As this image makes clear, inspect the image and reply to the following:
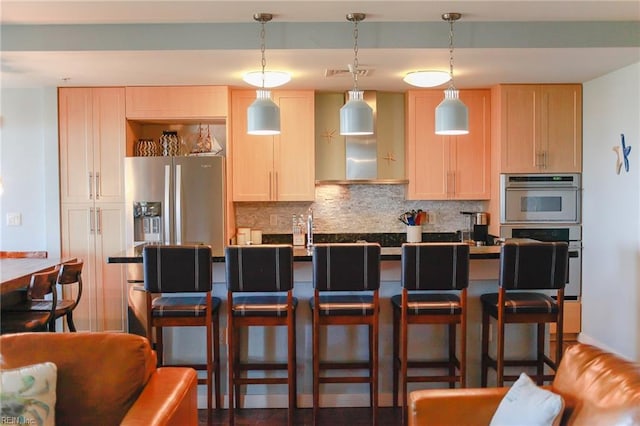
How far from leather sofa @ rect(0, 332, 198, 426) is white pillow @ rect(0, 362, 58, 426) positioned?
61mm

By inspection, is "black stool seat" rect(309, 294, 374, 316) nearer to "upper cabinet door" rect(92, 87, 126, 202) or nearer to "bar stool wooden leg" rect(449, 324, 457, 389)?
"bar stool wooden leg" rect(449, 324, 457, 389)

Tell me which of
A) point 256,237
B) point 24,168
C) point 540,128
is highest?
point 540,128

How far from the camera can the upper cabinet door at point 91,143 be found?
468 cm

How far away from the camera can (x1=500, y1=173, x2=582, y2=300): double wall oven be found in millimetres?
4793

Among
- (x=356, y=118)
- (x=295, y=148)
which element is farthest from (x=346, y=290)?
(x=295, y=148)

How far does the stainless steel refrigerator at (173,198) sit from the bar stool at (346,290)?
194cm

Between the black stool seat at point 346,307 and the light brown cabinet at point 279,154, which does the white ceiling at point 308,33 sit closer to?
the light brown cabinet at point 279,154

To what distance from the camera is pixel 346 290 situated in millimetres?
2850

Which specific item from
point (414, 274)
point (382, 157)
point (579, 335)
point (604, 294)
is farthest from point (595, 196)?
point (414, 274)

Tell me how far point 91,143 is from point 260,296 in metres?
2.60

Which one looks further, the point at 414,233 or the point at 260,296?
the point at 414,233

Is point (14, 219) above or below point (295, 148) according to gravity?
below

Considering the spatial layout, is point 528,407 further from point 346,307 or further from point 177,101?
point 177,101

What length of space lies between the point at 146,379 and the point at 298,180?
3.24 meters
